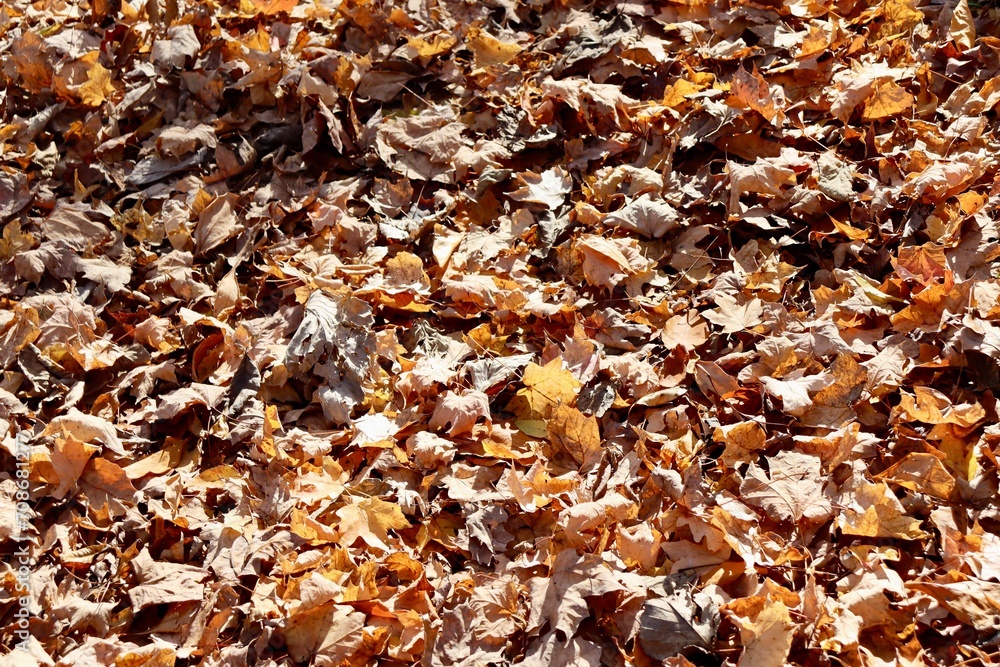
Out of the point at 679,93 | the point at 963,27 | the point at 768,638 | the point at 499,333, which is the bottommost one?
the point at 768,638

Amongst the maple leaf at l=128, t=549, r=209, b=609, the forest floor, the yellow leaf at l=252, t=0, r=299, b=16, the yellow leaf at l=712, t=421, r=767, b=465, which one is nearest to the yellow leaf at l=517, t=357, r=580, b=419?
the forest floor

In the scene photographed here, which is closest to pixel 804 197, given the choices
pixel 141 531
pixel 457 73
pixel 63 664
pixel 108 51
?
pixel 457 73

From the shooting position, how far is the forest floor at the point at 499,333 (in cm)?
202

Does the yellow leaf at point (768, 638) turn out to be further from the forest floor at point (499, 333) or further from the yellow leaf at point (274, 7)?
the yellow leaf at point (274, 7)

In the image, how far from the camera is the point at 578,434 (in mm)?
2320

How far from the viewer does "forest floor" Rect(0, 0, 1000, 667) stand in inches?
79.4

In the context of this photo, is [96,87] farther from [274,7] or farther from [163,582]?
[163,582]

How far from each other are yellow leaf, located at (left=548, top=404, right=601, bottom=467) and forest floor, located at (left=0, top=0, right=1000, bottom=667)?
0.01m

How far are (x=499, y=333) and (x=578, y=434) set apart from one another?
496 millimetres

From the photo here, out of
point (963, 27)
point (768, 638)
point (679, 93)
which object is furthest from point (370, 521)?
point (963, 27)

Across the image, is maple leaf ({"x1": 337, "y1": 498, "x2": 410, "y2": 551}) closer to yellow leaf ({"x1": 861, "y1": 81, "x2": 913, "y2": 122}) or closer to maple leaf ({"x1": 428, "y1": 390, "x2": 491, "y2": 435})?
maple leaf ({"x1": 428, "y1": 390, "x2": 491, "y2": 435})

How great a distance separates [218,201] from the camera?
3.07 meters

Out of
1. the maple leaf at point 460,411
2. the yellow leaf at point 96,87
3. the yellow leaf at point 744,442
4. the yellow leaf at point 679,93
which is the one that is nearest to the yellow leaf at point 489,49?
the yellow leaf at point 679,93

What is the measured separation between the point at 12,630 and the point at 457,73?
8.54 ft
